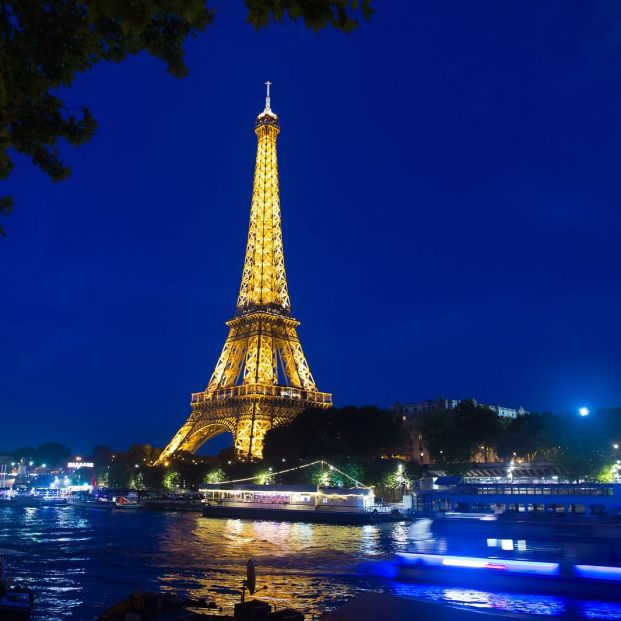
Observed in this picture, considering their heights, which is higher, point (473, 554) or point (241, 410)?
point (241, 410)

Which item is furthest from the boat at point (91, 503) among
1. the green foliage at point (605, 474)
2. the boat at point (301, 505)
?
the green foliage at point (605, 474)

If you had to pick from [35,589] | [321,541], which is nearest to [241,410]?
[321,541]

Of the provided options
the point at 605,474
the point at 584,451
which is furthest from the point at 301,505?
the point at 605,474

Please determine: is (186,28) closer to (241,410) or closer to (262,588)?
(262,588)

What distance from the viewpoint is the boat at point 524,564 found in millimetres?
26188

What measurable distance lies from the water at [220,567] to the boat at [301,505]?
9.83 metres

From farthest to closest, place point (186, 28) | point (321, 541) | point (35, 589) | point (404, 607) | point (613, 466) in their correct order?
point (613, 466)
point (321, 541)
point (35, 589)
point (404, 607)
point (186, 28)

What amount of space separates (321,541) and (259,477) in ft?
136

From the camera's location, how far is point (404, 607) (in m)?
14.8

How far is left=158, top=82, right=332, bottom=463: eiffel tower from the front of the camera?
330 ft

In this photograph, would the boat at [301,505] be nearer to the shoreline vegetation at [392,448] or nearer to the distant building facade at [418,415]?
the shoreline vegetation at [392,448]

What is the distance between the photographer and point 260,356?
337 ft

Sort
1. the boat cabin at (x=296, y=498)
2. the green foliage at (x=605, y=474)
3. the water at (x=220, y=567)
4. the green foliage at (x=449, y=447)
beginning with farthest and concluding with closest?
the green foliage at (x=449, y=447) < the green foliage at (x=605, y=474) < the boat cabin at (x=296, y=498) < the water at (x=220, y=567)

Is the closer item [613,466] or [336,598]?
[336,598]
